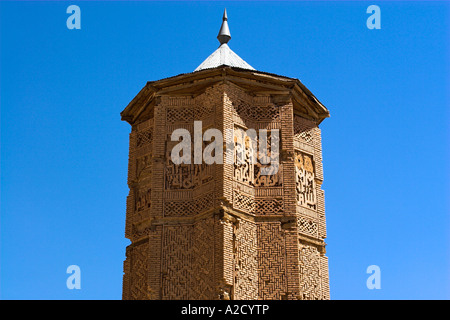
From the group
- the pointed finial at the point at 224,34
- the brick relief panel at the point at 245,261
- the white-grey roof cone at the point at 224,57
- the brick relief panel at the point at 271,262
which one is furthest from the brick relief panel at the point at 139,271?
the pointed finial at the point at 224,34

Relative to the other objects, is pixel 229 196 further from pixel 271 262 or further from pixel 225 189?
pixel 271 262

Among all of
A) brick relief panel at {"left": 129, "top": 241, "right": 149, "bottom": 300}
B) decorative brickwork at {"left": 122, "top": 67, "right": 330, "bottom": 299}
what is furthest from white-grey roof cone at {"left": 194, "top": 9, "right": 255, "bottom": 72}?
brick relief panel at {"left": 129, "top": 241, "right": 149, "bottom": 300}

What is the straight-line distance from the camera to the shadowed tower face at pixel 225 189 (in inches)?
645

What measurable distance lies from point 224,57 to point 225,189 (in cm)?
328

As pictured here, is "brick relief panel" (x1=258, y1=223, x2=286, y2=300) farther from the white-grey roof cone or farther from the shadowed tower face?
the white-grey roof cone

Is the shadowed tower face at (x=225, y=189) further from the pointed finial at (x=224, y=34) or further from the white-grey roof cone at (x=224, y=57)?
the pointed finial at (x=224, y=34)

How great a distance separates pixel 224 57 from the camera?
18.6 meters

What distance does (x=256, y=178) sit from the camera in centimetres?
1728

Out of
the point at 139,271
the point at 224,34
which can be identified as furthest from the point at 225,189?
the point at 224,34

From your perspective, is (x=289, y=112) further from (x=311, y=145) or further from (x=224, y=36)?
(x=224, y=36)

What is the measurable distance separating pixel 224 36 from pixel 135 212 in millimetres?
4276

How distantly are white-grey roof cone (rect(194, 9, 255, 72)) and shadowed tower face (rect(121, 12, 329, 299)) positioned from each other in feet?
0.19
